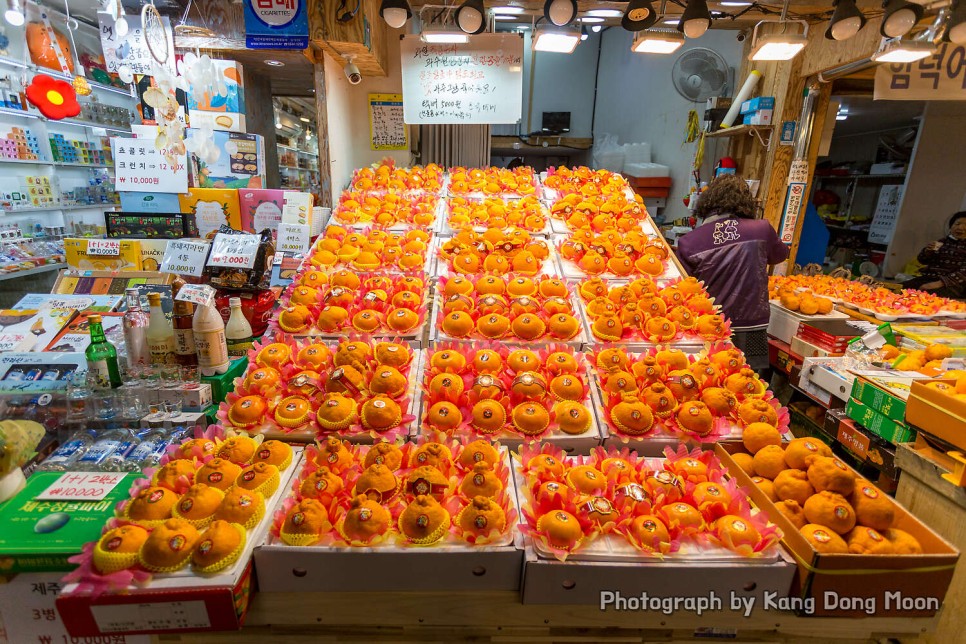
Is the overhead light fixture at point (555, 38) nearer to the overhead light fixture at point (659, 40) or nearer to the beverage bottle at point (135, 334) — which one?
the overhead light fixture at point (659, 40)

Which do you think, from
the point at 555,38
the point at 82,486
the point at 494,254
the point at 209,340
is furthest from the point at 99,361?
the point at 555,38

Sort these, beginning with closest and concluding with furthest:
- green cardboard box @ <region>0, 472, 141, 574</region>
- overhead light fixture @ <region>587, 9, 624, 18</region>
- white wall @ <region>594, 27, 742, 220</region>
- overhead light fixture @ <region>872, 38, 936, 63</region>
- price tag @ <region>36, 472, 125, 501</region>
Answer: green cardboard box @ <region>0, 472, 141, 574</region> → price tag @ <region>36, 472, 125, 501</region> → overhead light fixture @ <region>872, 38, 936, 63</region> → overhead light fixture @ <region>587, 9, 624, 18</region> → white wall @ <region>594, 27, 742, 220</region>

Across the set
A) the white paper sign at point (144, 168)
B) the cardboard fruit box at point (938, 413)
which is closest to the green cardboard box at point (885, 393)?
the cardboard fruit box at point (938, 413)

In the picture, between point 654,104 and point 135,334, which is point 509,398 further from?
point 654,104

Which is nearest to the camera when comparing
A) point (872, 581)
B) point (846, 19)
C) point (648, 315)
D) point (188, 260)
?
point (872, 581)

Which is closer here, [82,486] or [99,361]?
[82,486]

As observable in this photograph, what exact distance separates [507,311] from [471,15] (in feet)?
6.91

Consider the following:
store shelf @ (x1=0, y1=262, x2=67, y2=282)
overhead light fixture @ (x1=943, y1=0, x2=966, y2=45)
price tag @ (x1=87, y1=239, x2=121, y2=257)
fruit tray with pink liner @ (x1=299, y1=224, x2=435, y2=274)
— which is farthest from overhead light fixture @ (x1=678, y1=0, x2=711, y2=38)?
store shelf @ (x1=0, y1=262, x2=67, y2=282)

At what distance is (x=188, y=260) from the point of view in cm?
271

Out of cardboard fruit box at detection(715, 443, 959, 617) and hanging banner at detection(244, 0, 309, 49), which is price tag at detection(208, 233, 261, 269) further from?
cardboard fruit box at detection(715, 443, 959, 617)

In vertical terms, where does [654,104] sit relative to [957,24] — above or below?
above

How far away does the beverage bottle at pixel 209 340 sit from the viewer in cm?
200

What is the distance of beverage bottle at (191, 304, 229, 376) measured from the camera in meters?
2.00

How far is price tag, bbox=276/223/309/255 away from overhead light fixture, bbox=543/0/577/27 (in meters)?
2.16
